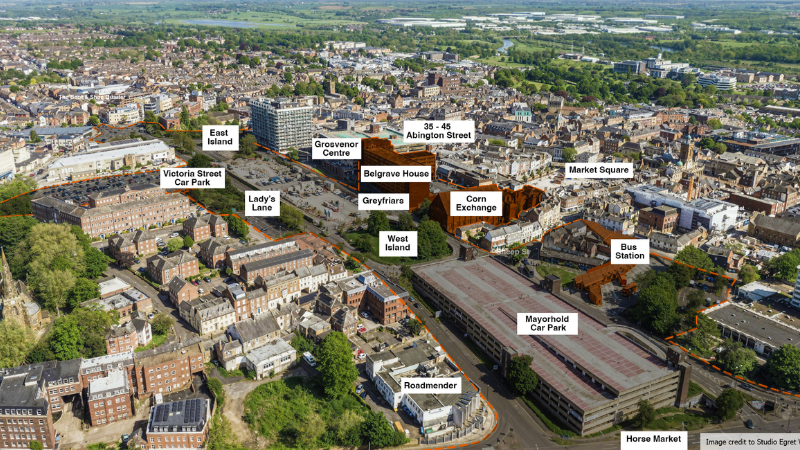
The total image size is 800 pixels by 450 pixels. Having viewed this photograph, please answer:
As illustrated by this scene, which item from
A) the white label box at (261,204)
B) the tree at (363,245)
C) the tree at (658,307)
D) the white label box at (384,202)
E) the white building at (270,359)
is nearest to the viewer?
the white building at (270,359)

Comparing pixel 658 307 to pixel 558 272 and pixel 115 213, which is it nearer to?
pixel 558 272

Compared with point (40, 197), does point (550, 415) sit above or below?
below

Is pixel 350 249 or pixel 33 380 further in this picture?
pixel 350 249

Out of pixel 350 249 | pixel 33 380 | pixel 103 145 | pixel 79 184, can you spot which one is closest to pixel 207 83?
pixel 103 145

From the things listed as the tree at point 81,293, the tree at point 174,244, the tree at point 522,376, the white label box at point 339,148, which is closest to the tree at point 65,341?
the tree at point 81,293

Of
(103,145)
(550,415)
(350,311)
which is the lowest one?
(550,415)

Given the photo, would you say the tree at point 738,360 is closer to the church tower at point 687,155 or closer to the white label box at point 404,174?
the white label box at point 404,174

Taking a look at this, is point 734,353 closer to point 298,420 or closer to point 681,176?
point 298,420
